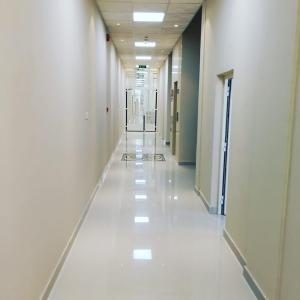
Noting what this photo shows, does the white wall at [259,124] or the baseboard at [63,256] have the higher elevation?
the white wall at [259,124]

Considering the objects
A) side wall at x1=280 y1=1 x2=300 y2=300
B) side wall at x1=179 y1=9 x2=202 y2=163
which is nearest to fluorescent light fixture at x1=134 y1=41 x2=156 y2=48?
side wall at x1=179 y1=9 x2=202 y2=163

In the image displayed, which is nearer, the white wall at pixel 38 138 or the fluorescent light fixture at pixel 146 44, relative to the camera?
the white wall at pixel 38 138

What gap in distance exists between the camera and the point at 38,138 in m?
2.73

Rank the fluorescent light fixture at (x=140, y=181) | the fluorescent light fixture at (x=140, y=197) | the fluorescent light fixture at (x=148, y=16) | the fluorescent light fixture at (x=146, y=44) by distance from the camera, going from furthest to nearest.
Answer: the fluorescent light fixture at (x=146, y=44) < the fluorescent light fixture at (x=140, y=181) < the fluorescent light fixture at (x=148, y=16) < the fluorescent light fixture at (x=140, y=197)

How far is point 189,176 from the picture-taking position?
8.26m

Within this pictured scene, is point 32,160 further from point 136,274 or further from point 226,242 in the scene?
point 226,242

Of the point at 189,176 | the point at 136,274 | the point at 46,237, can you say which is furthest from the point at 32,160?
the point at 189,176

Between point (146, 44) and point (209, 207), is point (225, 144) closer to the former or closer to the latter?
point (209, 207)

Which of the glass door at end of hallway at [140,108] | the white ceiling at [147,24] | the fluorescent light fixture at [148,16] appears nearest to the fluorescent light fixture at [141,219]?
the white ceiling at [147,24]

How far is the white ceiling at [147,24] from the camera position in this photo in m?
6.39

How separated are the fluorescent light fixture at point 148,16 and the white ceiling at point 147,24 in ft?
0.35

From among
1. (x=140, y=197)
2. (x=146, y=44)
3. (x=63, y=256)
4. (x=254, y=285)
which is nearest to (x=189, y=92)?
(x=146, y=44)

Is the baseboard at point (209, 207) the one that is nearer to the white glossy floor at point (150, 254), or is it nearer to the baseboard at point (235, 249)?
the white glossy floor at point (150, 254)

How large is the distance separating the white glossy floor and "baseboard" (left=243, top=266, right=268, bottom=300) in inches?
2.1
